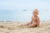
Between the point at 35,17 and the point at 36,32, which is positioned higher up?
the point at 35,17

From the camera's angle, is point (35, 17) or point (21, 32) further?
point (35, 17)

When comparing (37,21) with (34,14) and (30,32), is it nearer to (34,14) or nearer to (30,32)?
(34,14)

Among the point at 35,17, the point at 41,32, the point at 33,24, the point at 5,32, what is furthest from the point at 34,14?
the point at 5,32

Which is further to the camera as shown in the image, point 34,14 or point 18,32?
point 34,14

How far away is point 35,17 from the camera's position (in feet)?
8.12

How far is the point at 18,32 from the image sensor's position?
1882mm

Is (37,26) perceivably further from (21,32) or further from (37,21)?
(21,32)

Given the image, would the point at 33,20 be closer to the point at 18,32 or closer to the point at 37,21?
the point at 37,21

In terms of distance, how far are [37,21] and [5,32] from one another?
76 cm

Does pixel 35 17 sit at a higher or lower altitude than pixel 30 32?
higher

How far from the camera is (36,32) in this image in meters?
1.88

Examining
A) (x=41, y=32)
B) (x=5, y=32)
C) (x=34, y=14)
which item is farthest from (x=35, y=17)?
(x=5, y=32)

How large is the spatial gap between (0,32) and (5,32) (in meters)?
0.07

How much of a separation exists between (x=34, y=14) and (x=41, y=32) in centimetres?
64
